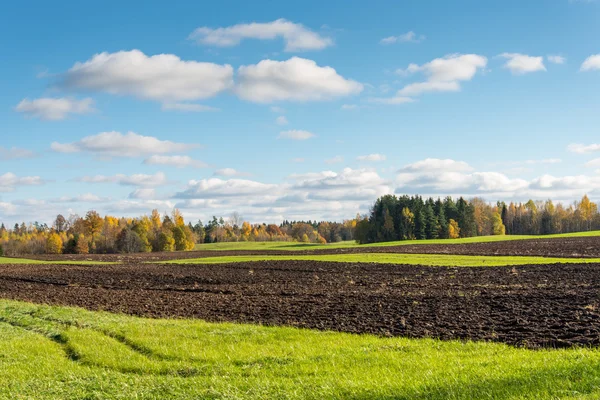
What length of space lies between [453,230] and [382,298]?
11697 cm

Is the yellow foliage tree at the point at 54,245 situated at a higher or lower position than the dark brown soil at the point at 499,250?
higher

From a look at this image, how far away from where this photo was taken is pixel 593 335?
48.8 ft

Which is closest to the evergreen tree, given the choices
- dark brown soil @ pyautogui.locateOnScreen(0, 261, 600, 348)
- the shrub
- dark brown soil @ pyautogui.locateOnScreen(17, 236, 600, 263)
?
dark brown soil @ pyautogui.locateOnScreen(17, 236, 600, 263)

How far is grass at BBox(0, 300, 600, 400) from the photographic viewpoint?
32.5 feet

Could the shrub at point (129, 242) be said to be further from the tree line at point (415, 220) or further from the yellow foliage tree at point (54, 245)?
the tree line at point (415, 220)

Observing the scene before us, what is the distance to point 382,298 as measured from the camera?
26094mm

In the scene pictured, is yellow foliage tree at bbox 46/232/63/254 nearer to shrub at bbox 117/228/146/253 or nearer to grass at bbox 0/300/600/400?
shrub at bbox 117/228/146/253

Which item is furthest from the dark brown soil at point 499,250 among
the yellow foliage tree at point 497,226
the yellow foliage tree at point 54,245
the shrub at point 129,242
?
the yellow foliage tree at point 497,226

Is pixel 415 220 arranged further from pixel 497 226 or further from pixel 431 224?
pixel 497 226

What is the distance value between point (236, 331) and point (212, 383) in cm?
621

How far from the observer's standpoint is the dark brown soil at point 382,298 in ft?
56.9

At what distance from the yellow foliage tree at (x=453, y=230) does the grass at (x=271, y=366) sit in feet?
412

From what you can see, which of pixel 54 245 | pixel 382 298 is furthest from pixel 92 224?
pixel 382 298

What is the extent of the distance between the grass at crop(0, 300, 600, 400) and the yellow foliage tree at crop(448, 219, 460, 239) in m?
125
